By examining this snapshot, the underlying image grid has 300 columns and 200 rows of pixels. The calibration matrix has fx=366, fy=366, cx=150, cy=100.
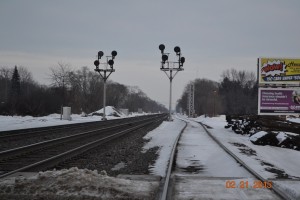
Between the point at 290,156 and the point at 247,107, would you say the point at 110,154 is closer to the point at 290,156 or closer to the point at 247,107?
the point at 290,156

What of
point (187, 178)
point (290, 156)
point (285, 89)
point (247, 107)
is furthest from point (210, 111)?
point (187, 178)

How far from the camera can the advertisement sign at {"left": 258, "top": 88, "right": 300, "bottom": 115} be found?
2175cm

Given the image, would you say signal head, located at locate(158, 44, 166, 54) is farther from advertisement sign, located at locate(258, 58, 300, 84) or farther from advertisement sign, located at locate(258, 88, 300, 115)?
advertisement sign, located at locate(258, 88, 300, 115)

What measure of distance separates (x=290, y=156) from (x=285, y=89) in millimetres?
9552

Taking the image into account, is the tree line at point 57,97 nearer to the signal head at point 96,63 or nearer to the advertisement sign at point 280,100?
the signal head at point 96,63

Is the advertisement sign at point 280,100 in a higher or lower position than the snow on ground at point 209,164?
higher

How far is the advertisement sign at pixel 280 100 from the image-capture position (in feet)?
71.4

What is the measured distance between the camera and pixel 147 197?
20.0ft

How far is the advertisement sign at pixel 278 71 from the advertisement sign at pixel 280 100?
541mm

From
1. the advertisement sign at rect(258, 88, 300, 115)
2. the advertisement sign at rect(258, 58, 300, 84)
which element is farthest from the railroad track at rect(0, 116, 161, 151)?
the advertisement sign at rect(258, 58, 300, 84)
